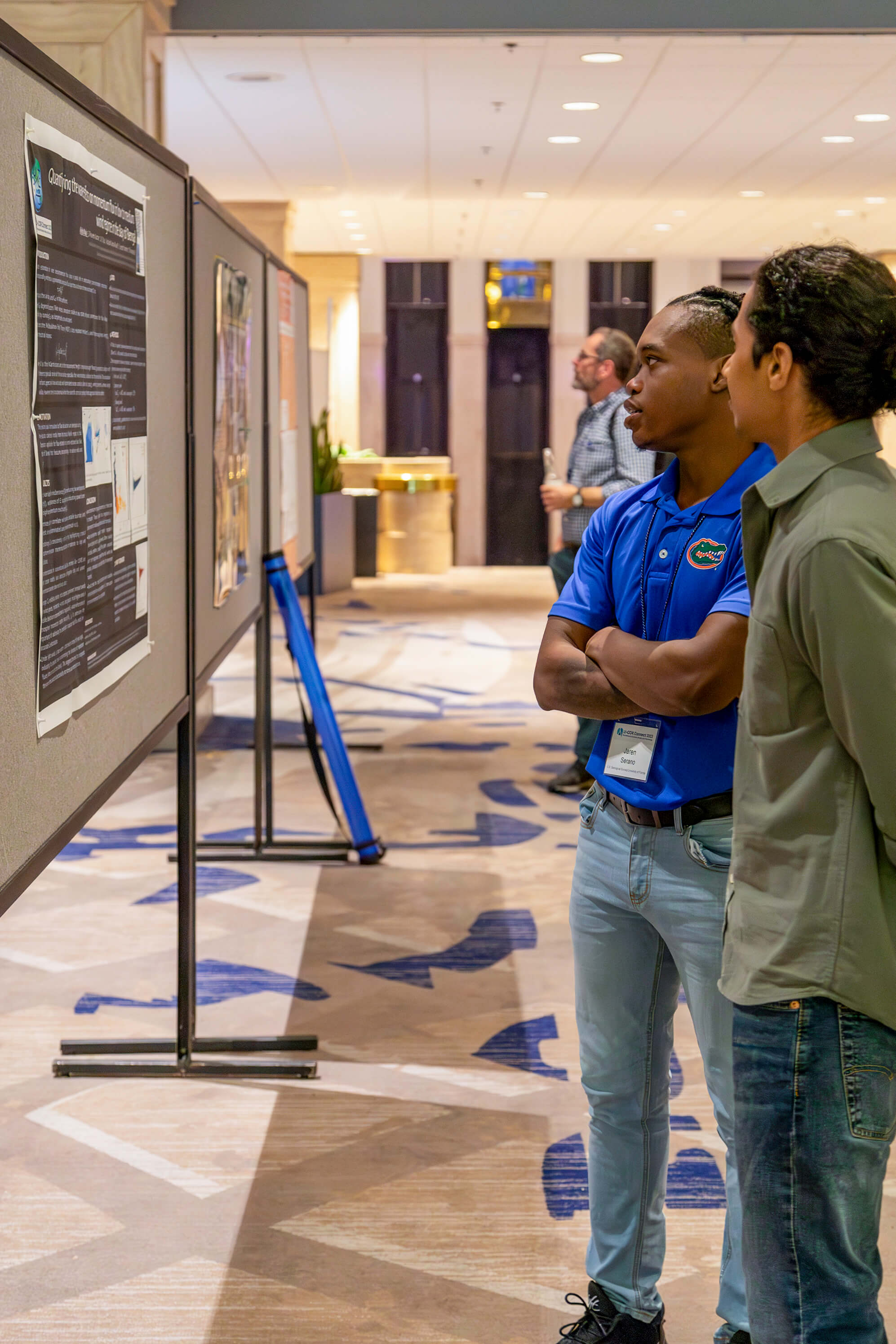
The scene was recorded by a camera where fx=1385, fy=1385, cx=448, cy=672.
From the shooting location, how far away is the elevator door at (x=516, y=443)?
17250 mm

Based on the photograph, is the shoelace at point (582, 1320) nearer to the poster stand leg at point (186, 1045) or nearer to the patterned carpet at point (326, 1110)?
the patterned carpet at point (326, 1110)

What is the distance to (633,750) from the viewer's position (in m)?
1.90

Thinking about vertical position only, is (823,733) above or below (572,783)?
above

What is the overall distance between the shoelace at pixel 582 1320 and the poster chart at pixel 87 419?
45.2 inches

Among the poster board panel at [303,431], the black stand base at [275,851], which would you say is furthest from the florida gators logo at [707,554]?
the poster board panel at [303,431]

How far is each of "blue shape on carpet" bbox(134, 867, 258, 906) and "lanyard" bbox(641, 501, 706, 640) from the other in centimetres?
268

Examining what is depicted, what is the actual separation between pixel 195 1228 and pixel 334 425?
14.8 metres

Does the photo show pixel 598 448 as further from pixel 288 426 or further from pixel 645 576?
pixel 645 576

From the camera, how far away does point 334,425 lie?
1667 centimetres

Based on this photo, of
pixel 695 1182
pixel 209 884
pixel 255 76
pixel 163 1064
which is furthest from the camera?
pixel 255 76

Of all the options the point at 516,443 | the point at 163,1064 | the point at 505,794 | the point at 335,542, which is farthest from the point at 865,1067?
the point at 516,443

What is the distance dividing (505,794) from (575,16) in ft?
11.1

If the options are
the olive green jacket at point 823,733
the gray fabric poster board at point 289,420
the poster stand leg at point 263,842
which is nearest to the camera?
the olive green jacket at point 823,733

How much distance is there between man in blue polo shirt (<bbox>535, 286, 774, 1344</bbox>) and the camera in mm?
1827
